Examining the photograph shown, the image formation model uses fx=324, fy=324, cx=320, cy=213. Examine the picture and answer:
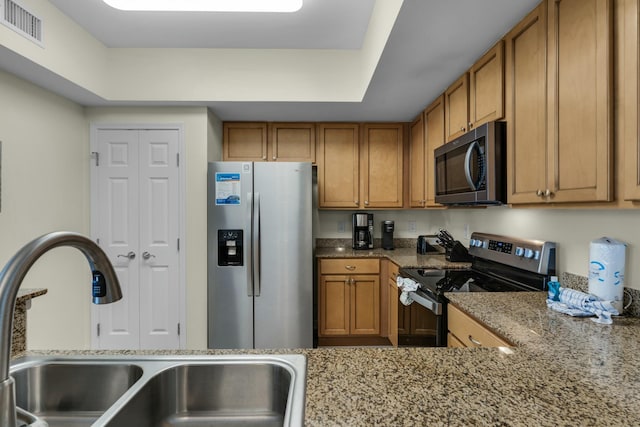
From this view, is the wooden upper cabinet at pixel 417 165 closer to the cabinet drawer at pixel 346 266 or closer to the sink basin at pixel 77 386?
the cabinet drawer at pixel 346 266

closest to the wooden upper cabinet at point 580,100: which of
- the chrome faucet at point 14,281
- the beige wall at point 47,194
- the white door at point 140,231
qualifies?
the chrome faucet at point 14,281

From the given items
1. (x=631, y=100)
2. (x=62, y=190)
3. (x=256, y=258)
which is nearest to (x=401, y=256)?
(x=256, y=258)

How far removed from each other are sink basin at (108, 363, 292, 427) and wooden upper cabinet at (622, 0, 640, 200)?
116cm

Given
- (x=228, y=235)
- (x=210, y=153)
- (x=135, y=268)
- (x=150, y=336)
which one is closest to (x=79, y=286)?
(x=135, y=268)

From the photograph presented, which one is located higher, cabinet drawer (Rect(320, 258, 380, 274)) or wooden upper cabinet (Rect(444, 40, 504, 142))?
wooden upper cabinet (Rect(444, 40, 504, 142))

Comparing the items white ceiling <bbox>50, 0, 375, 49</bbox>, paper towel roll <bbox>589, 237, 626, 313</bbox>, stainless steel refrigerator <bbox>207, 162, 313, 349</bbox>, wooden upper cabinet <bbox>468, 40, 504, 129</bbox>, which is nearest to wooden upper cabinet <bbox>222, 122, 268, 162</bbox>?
stainless steel refrigerator <bbox>207, 162, 313, 349</bbox>

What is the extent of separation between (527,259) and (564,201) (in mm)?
705

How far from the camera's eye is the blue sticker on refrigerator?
277 cm

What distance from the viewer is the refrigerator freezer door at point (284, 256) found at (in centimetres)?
276

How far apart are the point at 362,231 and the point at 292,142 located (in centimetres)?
116

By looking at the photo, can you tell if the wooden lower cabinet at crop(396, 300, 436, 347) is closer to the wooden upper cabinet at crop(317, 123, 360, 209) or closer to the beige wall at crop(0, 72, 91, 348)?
the wooden upper cabinet at crop(317, 123, 360, 209)

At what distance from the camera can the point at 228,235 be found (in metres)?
2.77

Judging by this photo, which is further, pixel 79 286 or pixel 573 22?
pixel 79 286

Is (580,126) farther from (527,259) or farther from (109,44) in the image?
(109,44)
